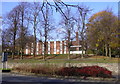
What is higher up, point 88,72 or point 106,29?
point 106,29

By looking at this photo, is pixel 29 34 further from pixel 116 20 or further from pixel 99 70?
pixel 99 70

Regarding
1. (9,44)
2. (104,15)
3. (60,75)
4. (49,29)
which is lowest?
(60,75)

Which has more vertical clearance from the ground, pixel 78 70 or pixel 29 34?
pixel 29 34

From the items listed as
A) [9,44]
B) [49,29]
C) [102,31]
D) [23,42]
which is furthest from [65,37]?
[9,44]

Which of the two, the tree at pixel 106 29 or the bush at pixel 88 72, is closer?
the bush at pixel 88 72

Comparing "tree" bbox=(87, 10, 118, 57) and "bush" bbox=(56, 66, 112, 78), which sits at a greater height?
"tree" bbox=(87, 10, 118, 57)

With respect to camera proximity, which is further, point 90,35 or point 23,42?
point 23,42

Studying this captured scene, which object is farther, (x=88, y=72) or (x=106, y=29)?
(x=106, y=29)

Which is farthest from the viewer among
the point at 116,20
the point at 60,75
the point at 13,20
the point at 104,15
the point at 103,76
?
the point at 13,20

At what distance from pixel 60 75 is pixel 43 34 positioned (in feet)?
89.4

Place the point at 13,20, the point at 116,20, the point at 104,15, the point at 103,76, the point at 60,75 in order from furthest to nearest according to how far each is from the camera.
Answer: the point at 13,20
the point at 104,15
the point at 116,20
the point at 60,75
the point at 103,76

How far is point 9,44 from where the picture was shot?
50719 mm

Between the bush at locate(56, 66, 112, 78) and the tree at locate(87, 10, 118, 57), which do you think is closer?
the bush at locate(56, 66, 112, 78)

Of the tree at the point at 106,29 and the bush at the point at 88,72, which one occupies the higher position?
the tree at the point at 106,29
